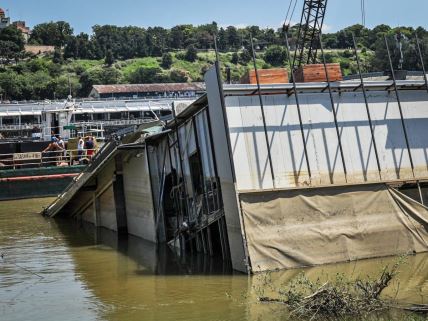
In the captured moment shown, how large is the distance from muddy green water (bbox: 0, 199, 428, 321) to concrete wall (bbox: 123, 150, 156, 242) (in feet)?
2.55

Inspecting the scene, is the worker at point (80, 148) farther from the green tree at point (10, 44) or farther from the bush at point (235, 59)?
the green tree at point (10, 44)

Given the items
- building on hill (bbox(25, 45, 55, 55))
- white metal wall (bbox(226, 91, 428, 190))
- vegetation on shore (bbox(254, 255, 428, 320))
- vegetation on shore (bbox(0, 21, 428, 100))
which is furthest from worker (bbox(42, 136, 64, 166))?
building on hill (bbox(25, 45, 55, 55))

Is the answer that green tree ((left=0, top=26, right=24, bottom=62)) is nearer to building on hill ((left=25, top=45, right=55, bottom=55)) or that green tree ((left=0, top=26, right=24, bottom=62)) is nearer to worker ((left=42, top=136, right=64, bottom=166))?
building on hill ((left=25, top=45, right=55, bottom=55))

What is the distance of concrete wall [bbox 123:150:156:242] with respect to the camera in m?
16.7

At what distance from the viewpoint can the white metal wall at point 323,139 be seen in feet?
38.8

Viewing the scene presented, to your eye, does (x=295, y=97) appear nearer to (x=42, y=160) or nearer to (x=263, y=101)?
(x=263, y=101)

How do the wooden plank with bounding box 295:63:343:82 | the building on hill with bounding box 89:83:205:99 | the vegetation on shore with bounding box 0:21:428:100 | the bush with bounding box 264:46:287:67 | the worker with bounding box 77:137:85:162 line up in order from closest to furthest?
the wooden plank with bounding box 295:63:343:82 < the worker with bounding box 77:137:85:162 < the building on hill with bounding box 89:83:205:99 < the vegetation on shore with bounding box 0:21:428:100 < the bush with bounding box 264:46:287:67

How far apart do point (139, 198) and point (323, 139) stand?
734 cm

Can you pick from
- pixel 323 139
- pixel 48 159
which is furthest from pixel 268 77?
pixel 48 159

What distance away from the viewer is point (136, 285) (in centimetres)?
1130

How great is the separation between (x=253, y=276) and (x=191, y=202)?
4.00 m

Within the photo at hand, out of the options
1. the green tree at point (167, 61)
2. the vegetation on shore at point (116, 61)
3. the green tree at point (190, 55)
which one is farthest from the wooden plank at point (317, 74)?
the green tree at point (190, 55)

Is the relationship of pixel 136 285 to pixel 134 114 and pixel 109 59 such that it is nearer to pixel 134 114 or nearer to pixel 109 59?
pixel 134 114

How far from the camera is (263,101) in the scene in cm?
1223
